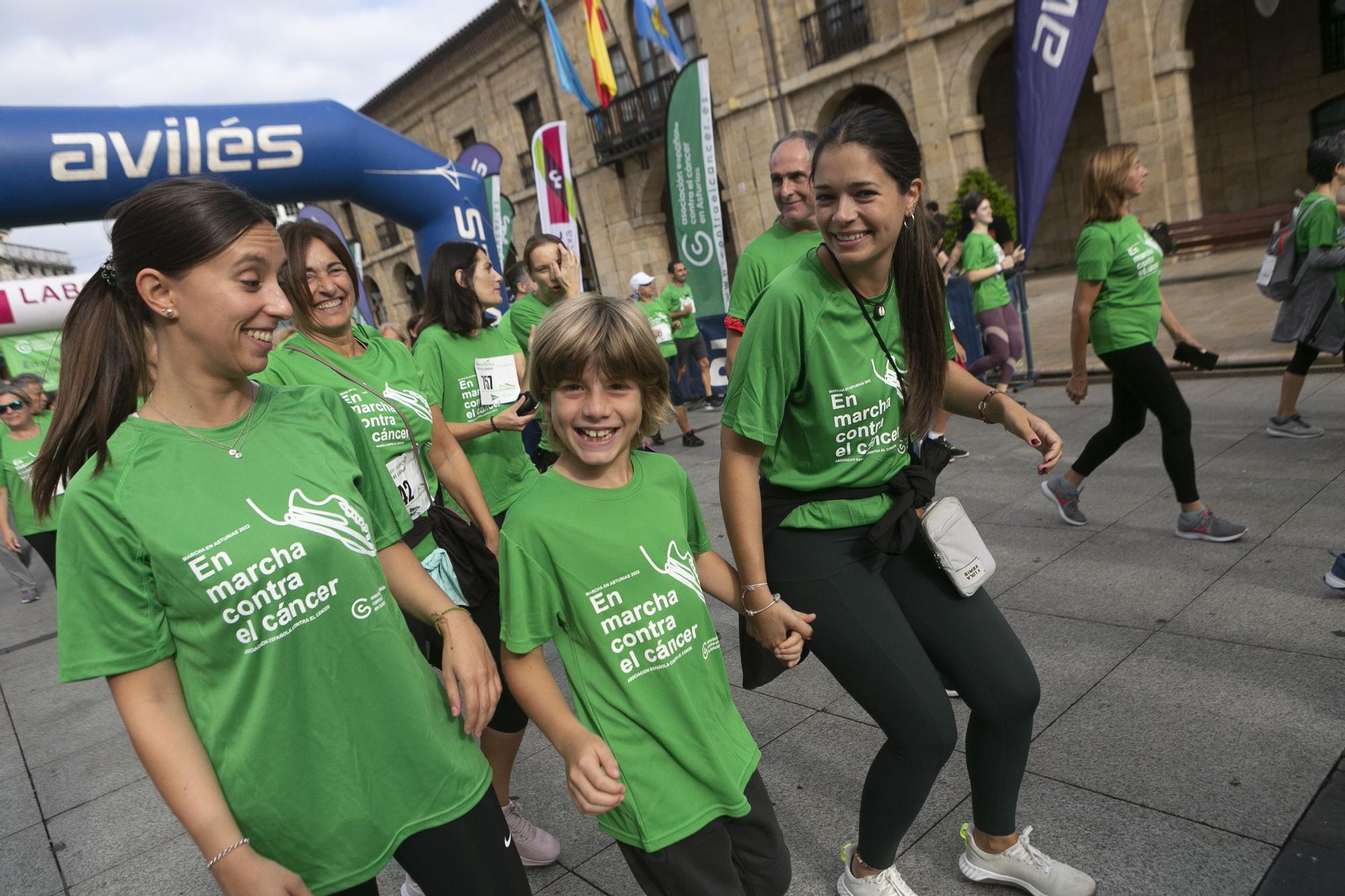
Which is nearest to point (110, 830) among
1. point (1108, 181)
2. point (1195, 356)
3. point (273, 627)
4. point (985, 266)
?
point (273, 627)

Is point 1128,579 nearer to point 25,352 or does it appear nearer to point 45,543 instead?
point 45,543

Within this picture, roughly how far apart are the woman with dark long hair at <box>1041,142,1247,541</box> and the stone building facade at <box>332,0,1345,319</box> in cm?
1230

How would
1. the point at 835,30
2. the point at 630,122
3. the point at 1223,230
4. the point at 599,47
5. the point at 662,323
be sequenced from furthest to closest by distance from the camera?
the point at 630,122 < the point at 835,30 < the point at 599,47 < the point at 1223,230 < the point at 662,323

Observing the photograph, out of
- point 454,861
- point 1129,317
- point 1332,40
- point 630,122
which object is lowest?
point 454,861

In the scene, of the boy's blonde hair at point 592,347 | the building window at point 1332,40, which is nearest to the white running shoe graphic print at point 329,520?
the boy's blonde hair at point 592,347

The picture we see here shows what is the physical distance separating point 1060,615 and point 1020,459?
281cm

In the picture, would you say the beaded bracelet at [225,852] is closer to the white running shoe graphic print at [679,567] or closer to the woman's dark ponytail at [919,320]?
the white running shoe graphic print at [679,567]

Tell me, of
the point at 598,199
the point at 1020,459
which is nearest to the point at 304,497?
the point at 1020,459

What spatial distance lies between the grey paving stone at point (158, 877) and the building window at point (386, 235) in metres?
35.3

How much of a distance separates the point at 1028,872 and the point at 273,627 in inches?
74.6

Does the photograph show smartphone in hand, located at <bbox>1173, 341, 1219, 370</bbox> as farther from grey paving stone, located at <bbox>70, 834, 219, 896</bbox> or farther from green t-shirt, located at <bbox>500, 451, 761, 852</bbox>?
grey paving stone, located at <bbox>70, 834, 219, 896</bbox>

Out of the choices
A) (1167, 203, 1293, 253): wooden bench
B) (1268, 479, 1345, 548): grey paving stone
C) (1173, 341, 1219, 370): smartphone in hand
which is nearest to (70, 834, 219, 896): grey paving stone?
(1268, 479, 1345, 548): grey paving stone

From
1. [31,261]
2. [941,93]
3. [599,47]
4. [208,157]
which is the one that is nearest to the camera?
[208,157]

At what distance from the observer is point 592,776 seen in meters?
1.54
